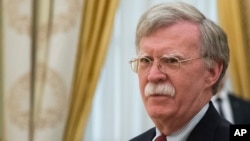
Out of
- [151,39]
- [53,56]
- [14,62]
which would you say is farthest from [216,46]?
[14,62]

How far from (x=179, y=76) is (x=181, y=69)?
19mm

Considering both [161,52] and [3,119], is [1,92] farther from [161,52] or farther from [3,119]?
[161,52]

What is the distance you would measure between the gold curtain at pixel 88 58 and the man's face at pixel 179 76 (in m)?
0.71

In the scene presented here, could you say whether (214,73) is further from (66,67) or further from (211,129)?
(66,67)

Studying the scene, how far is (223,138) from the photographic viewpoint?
118cm

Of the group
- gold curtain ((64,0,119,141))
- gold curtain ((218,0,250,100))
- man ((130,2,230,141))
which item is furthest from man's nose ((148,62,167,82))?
gold curtain ((64,0,119,141))

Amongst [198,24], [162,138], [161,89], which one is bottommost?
[162,138]

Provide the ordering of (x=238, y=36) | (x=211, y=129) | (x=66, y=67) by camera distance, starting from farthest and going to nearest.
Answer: (x=66, y=67) → (x=238, y=36) → (x=211, y=129)

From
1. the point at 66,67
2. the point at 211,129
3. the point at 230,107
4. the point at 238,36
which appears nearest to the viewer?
the point at 211,129

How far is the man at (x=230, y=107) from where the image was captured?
134 centimetres

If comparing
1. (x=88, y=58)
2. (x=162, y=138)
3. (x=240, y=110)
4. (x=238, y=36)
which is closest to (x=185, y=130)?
(x=162, y=138)

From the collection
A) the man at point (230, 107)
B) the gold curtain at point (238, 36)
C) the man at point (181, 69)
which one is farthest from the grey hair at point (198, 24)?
the gold curtain at point (238, 36)

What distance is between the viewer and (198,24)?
122cm

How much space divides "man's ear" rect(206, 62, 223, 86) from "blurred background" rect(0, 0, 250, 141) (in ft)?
2.31
